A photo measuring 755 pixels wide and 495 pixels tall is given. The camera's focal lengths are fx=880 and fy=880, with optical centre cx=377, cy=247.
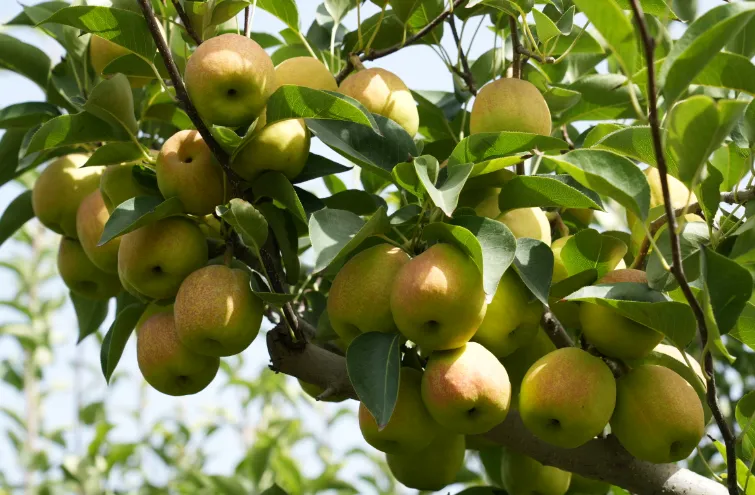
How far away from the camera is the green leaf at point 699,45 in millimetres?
1111

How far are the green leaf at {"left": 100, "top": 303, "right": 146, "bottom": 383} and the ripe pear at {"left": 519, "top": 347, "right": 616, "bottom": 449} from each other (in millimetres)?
848

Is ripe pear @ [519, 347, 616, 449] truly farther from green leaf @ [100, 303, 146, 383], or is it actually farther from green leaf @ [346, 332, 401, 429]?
green leaf @ [100, 303, 146, 383]

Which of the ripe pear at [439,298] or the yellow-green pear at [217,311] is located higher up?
the ripe pear at [439,298]

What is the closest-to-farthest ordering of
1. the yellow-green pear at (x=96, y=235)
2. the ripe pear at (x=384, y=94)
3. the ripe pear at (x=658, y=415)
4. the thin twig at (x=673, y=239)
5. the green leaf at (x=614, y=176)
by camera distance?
the thin twig at (x=673, y=239)
the green leaf at (x=614, y=176)
the ripe pear at (x=658, y=415)
the ripe pear at (x=384, y=94)
the yellow-green pear at (x=96, y=235)

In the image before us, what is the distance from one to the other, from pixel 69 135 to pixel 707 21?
119 cm

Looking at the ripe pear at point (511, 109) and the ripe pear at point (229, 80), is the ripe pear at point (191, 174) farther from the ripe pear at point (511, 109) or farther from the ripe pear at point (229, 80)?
the ripe pear at point (511, 109)

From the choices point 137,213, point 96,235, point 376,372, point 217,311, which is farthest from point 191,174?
point 376,372

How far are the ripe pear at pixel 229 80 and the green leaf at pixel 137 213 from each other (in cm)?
18

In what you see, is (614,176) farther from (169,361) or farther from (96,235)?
(96,235)

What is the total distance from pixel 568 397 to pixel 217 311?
608mm

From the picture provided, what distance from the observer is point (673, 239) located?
118 centimetres

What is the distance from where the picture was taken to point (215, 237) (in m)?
1.81

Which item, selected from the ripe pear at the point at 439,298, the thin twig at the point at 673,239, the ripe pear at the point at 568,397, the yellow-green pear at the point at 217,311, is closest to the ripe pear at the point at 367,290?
the ripe pear at the point at 439,298

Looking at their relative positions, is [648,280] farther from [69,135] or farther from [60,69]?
[60,69]
